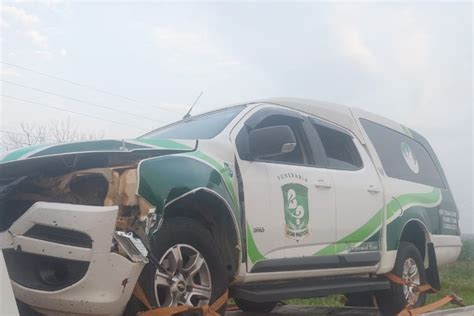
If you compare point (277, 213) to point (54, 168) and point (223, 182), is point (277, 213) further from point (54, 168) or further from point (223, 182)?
point (54, 168)

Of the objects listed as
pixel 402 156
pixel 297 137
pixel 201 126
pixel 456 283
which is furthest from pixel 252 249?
pixel 456 283

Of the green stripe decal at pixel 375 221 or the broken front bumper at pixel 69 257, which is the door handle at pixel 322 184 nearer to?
the green stripe decal at pixel 375 221

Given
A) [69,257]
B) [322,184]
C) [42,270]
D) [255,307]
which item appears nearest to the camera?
[69,257]

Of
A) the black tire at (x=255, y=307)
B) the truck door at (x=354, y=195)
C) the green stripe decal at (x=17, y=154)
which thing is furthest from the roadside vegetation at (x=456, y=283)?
the green stripe decal at (x=17, y=154)

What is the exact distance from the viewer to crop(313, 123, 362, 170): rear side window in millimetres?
5270

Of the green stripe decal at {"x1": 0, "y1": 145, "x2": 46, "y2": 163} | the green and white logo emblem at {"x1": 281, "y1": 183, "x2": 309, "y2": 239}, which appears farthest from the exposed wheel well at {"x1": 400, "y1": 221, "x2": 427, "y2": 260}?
the green stripe decal at {"x1": 0, "y1": 145, "x2": 46, "y2": 163}

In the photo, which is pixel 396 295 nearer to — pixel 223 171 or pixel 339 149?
pixel 339 149

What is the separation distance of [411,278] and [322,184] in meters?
2.06

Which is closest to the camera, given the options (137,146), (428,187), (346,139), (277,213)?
(137,146)

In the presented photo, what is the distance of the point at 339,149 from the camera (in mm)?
5492

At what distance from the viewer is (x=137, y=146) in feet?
11.2

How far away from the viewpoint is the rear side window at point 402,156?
241 inches

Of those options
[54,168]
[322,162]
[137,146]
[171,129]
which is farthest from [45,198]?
[322,162]

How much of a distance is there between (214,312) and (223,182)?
0.87 meters
